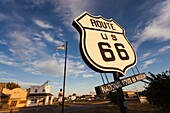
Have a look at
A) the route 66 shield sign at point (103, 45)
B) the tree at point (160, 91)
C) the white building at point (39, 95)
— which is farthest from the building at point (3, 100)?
the route 66 shield sign at point (103, 45)

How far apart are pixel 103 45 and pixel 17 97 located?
39.4m

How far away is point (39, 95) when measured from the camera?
38062mm

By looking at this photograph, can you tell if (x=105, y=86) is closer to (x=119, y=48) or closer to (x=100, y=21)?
(x=119, y=48)

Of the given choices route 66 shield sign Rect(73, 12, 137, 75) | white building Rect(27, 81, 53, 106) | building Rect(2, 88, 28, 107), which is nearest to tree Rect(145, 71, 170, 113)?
route 66 shield sign Rect(73, 12, 137, 75)

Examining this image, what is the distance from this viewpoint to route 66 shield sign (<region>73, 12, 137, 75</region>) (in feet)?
11.2

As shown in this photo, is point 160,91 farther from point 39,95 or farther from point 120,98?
point 39,95

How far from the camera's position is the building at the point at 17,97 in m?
35.2

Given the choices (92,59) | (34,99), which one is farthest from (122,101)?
(34,99)

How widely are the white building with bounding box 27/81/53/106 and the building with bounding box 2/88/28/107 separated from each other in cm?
140

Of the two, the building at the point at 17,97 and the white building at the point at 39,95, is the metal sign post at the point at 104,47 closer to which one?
the white building at the point at 39,95

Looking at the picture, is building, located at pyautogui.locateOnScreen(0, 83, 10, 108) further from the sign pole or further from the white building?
the sign pole

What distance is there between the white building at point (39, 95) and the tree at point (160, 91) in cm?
3592

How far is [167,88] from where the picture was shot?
6.93 metres

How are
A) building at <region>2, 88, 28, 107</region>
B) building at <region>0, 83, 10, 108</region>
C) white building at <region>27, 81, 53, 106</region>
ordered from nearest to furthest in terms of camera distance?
1. building at <region>0, 83, 10, 108</region>
2. building at <region>2, 88, 28, 107</region>
3. white building at <region>27, 81, 53, 106</region>
